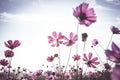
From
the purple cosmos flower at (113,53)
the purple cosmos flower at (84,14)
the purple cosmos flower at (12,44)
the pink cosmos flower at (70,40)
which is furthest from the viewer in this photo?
the purple cosmos flower at (12,44)

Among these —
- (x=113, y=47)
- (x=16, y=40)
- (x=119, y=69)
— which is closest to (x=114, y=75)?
(x=119, y=69)

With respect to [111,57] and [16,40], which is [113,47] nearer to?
[111,57]

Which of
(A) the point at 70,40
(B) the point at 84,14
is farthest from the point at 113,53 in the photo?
(A) the point at 70,40

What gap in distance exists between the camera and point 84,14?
1861mm

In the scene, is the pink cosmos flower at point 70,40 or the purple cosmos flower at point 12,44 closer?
the pink cosmos flower at point 70,40

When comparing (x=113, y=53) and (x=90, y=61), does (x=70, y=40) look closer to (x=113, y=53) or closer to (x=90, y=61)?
(x=90, y=61)

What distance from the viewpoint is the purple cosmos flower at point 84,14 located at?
5.98 ft

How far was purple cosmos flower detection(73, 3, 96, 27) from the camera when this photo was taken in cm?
182

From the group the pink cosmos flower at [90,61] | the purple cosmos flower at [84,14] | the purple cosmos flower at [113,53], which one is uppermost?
the purple cosmos flower at [84,14]

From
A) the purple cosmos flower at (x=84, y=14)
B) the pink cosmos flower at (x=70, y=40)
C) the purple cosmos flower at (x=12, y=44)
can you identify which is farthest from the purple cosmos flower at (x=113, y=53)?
the purple cosmos flower at (x=12, y=44)

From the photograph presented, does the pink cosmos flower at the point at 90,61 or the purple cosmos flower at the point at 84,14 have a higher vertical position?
the purple cosmos flower at the point at 84,14

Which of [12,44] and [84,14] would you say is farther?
[12,44]

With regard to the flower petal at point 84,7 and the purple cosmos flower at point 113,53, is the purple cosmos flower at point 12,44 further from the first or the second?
the purple cosmos flower at point 113,53

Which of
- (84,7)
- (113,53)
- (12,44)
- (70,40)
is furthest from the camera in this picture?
(12,44)
